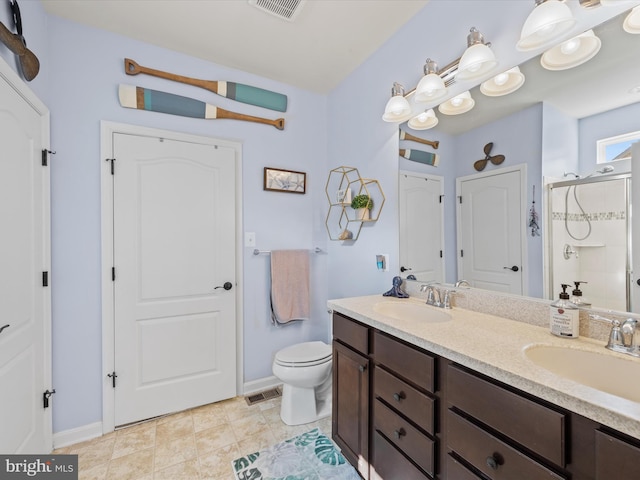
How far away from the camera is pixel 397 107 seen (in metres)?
1.79

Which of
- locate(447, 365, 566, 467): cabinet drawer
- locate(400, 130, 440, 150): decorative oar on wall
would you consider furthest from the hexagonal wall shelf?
locate(447, 365, 566, 467): cabinet drawer

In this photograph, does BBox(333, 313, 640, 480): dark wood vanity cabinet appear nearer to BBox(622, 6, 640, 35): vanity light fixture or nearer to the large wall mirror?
the large wall mirror

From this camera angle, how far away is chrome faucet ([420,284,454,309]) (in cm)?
155

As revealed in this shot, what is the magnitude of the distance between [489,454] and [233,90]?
260 centimetres

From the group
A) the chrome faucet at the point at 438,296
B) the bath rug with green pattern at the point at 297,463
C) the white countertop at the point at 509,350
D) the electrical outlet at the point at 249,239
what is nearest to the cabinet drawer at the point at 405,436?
the white countertop at the point at 509,350

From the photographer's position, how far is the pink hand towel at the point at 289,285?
2432 mm

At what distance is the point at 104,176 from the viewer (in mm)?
1898

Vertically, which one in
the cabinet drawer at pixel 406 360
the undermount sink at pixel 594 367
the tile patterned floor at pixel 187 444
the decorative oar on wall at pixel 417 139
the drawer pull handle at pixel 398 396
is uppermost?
the decorative oar on wall at pixel 417 139

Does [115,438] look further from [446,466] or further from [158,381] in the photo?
[446,466]

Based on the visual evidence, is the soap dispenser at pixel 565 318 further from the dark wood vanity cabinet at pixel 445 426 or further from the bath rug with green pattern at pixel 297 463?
the bath rug with green pattern at pixel 297 463

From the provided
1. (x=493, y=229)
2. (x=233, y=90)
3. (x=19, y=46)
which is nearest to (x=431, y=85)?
(x=493, y=229)

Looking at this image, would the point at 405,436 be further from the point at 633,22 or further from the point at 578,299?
the point at 633,22

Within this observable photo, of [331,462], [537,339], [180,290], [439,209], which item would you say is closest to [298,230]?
[180,290]

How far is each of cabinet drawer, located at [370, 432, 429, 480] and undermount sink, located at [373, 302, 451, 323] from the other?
1.87ft
